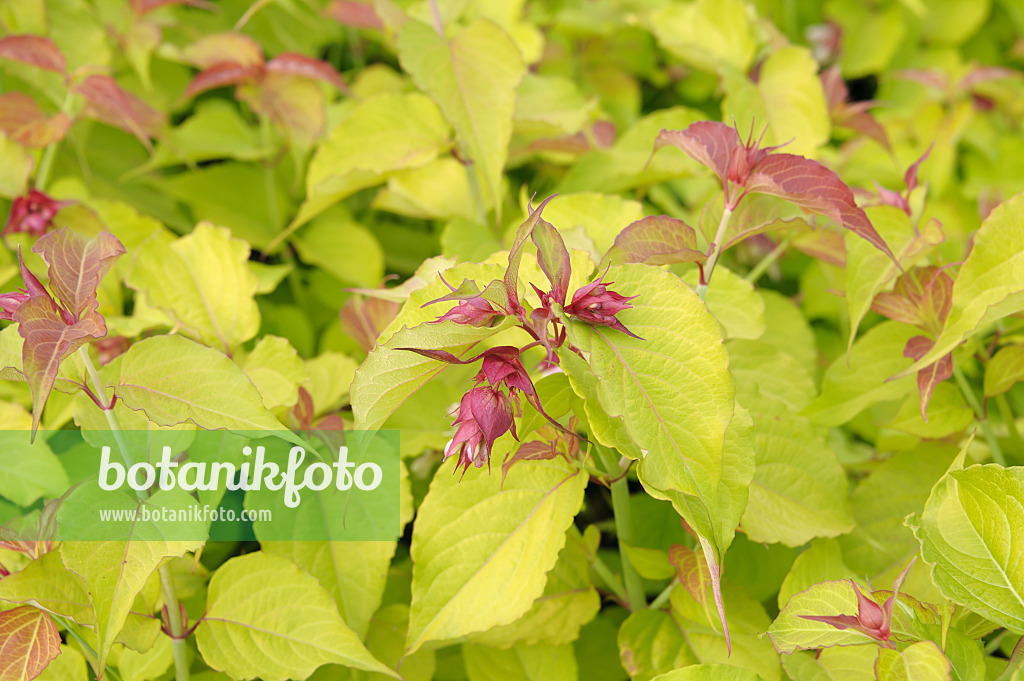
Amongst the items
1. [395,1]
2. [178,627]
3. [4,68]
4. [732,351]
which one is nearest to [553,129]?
[732,351]

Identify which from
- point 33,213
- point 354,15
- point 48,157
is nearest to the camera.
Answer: point 33,213

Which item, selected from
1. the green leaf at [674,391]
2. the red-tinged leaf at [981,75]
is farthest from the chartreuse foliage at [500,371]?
the red-tinged leaf at [981,75]

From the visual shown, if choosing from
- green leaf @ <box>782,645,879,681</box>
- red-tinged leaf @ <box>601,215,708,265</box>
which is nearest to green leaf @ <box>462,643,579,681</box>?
green leaf @ <box>782,645,879,681</box>

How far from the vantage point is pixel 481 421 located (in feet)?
1.78

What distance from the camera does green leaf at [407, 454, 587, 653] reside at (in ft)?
2.25

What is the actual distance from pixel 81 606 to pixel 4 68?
1.03m

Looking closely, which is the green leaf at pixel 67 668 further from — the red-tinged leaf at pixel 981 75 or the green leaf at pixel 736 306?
the red-tinged leaf at pixel 981 75

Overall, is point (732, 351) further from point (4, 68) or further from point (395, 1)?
point (4, 68)

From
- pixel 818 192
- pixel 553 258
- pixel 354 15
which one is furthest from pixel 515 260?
pixel 354 15

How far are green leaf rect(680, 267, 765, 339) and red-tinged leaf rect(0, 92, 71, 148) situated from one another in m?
0.94

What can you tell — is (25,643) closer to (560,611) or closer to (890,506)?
(560,611)

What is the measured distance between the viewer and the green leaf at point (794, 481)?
29.3 inches

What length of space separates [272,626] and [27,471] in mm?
374

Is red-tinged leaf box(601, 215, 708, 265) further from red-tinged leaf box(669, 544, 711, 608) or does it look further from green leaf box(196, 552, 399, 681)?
green leaf box(196, 552, 399, 681)
